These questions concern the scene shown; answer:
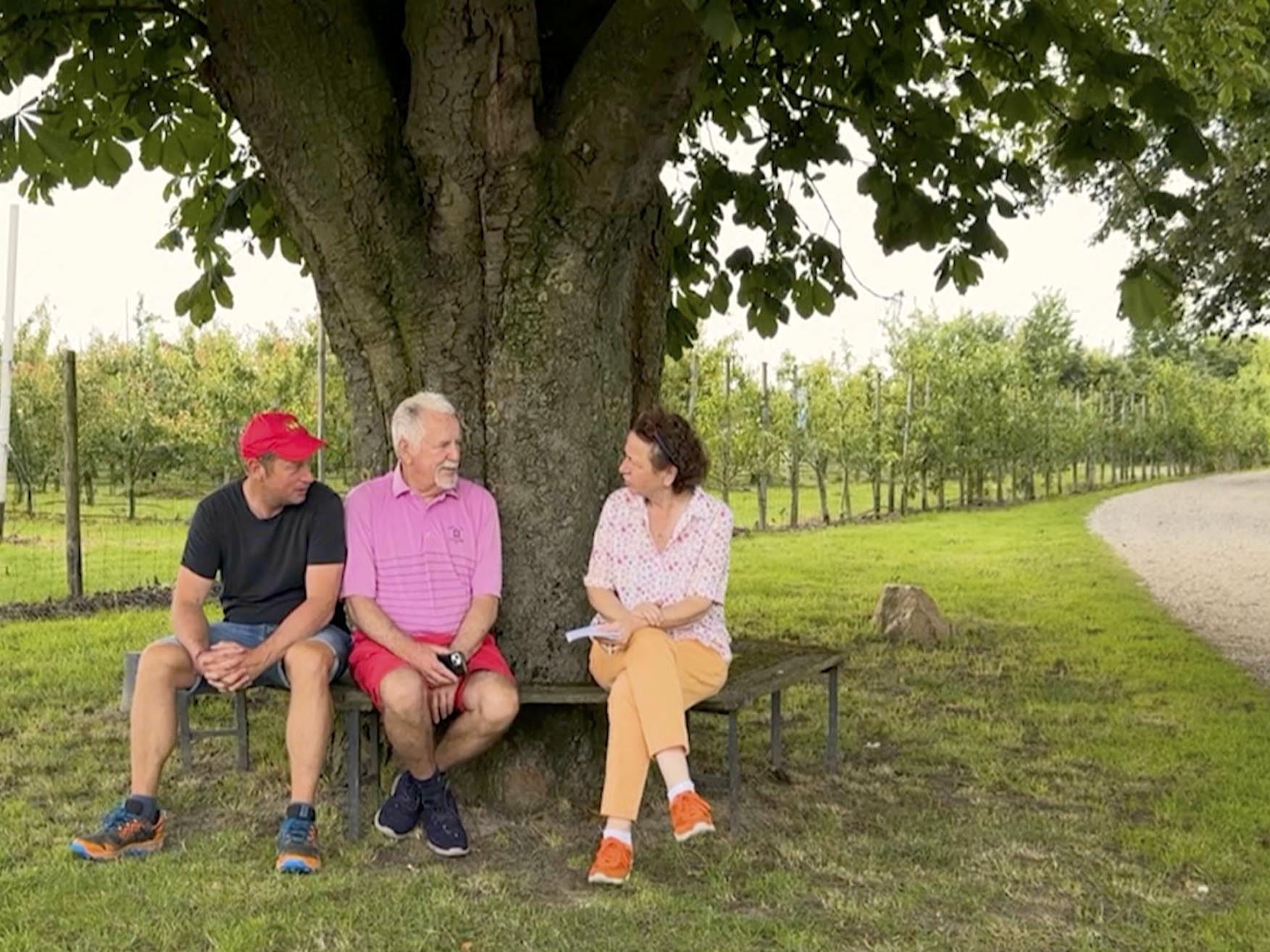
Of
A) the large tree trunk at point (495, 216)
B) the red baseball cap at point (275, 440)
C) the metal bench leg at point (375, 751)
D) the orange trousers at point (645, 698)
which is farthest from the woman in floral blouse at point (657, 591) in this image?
the red baseball cap at point (275, 440)

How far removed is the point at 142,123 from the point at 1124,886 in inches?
216

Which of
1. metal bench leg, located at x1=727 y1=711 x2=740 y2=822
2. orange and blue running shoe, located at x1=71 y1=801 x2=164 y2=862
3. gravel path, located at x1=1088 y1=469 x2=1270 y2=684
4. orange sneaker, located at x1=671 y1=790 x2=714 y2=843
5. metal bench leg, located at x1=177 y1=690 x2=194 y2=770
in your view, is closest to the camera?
orange sneaker, located at x1=671 y1=790 x2=714 y2=843

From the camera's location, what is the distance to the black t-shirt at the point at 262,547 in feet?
15.1

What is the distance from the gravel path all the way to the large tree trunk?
5425 millimetres

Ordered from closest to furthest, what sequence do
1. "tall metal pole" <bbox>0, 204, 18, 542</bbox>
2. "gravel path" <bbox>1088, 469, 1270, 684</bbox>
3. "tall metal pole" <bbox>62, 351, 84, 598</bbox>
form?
"tall metal pole" <bbox>62, 351, 84, 598</bbox>
"gravel path" <bbox>1088, 469, 1270, 684</bbox>
"tall metal pole" <bbox>0, 204, 18, 542</bbox>


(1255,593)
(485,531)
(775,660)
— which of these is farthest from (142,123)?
(1255,593)

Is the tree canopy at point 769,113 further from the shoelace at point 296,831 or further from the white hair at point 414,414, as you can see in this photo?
the shoelace at point 296,831

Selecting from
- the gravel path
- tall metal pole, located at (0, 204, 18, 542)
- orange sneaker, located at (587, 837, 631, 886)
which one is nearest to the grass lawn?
orange sneaker, located at (587, 837, 631, 886)

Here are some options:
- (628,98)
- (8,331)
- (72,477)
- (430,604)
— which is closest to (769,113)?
(628,98)

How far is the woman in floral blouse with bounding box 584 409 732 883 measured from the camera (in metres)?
4.25

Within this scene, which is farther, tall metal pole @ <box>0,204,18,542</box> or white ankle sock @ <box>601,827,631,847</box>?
tall metal pole @ <box>0,204,18,542</box>

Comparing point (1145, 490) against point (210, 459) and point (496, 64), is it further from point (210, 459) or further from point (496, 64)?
point (496, 64)

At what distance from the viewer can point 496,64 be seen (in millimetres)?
4527

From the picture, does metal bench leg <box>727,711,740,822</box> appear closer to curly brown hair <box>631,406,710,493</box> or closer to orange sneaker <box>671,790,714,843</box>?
orange sneaker <box>671,790,714,843</box>
